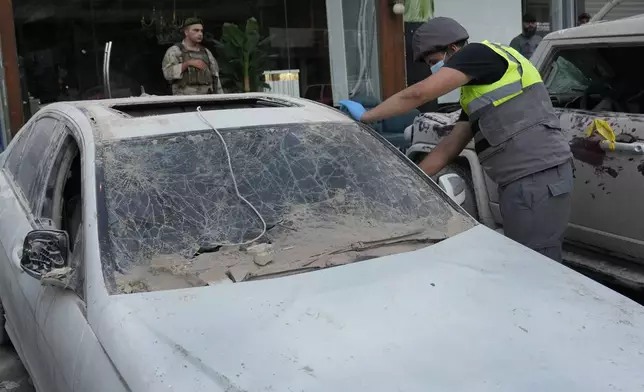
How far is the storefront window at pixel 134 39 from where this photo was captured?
Result: 30.6ft

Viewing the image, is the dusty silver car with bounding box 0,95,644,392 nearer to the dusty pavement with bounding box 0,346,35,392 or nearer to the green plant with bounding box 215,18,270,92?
the dusty pavement with bounding box 0,346,35,392

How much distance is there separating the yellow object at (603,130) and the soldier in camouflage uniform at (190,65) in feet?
14.8

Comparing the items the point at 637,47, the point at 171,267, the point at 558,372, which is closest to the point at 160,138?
the point at 171,267

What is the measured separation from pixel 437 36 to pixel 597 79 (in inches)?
57.7

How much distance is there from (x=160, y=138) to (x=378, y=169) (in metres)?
0.98

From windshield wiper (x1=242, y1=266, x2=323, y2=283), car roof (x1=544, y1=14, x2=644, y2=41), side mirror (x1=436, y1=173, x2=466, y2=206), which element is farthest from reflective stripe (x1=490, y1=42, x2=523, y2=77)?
Answer: windshield wiper (x1=242, y1=266, x2=323, y2=283)

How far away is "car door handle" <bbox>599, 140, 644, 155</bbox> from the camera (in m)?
3.97

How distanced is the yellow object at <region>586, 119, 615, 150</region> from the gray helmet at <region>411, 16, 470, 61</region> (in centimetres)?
104

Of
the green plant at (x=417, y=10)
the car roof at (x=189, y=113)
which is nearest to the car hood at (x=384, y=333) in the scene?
the car roof at (x=189, y=113)

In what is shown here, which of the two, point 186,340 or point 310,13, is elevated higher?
point 310,13

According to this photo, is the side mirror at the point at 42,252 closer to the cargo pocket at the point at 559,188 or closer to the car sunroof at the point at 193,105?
the car sunroof at the point at 193,105

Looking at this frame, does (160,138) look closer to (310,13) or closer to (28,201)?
(28,201)

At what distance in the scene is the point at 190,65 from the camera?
24.9 ft

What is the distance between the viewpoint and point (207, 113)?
10.8 ft
